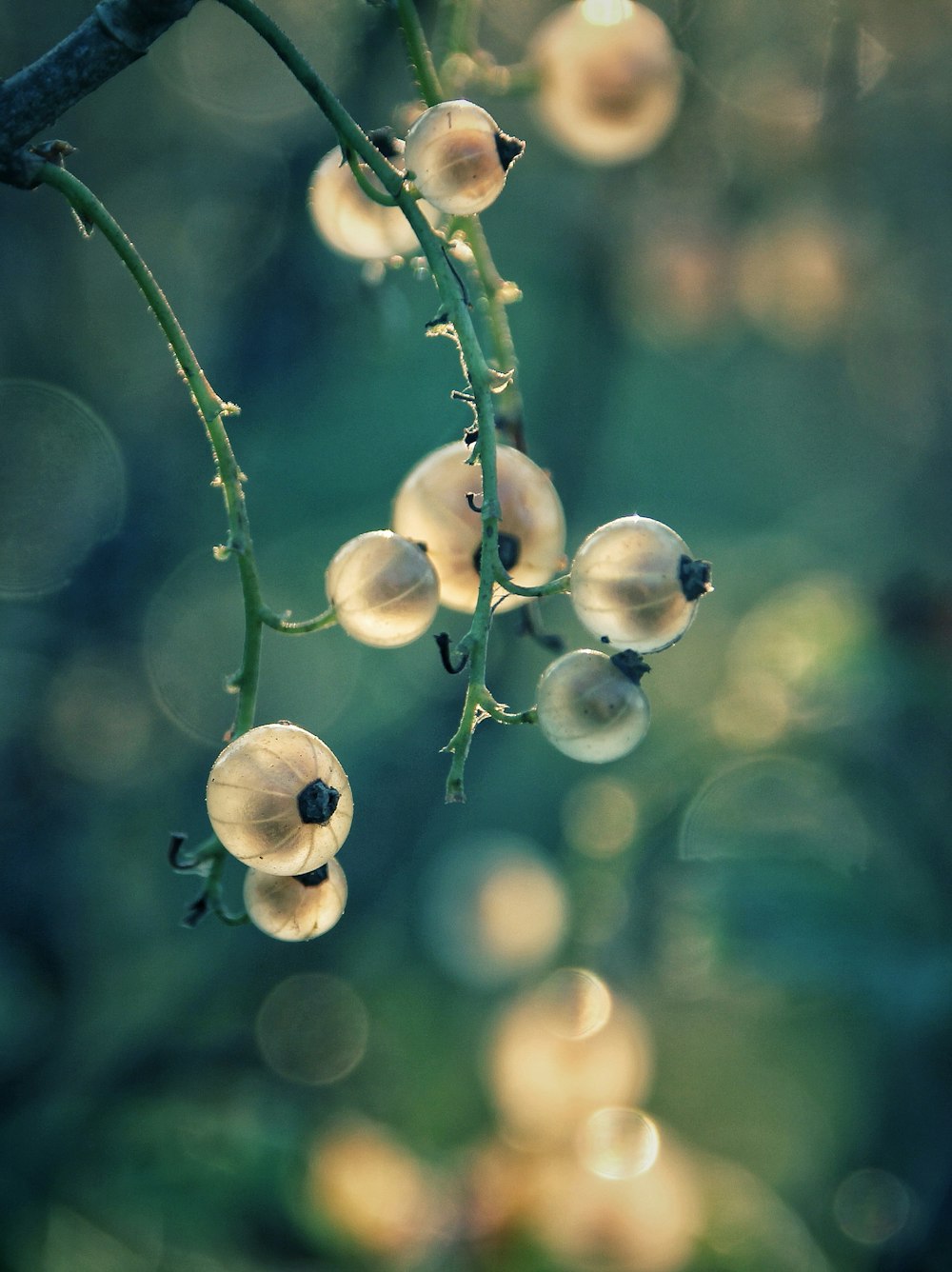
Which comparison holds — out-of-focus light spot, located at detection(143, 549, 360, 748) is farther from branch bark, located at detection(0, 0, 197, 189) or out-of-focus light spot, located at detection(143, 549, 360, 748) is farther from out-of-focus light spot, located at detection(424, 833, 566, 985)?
branch bark, located at detection(0, 0, 197, 189)

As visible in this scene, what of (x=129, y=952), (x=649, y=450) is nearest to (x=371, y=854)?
(x=129, y=952)

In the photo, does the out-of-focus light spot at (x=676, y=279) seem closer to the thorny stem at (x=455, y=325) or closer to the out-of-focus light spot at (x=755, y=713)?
the out-of-focus light spot at (x=755, y=713)

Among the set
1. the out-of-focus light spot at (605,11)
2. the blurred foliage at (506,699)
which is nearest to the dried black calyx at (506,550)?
the out-of-focus light spot at (605,11)

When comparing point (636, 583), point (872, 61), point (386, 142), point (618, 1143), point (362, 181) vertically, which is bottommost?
point (618, 1143)

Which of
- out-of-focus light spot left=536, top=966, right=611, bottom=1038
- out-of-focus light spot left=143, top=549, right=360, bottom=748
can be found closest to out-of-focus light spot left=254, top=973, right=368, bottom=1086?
out-of-focus light spot left=143, top=549, right=360, bottom=748

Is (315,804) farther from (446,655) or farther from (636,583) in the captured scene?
(636,583)

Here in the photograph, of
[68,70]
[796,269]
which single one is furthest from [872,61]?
[68,70]
